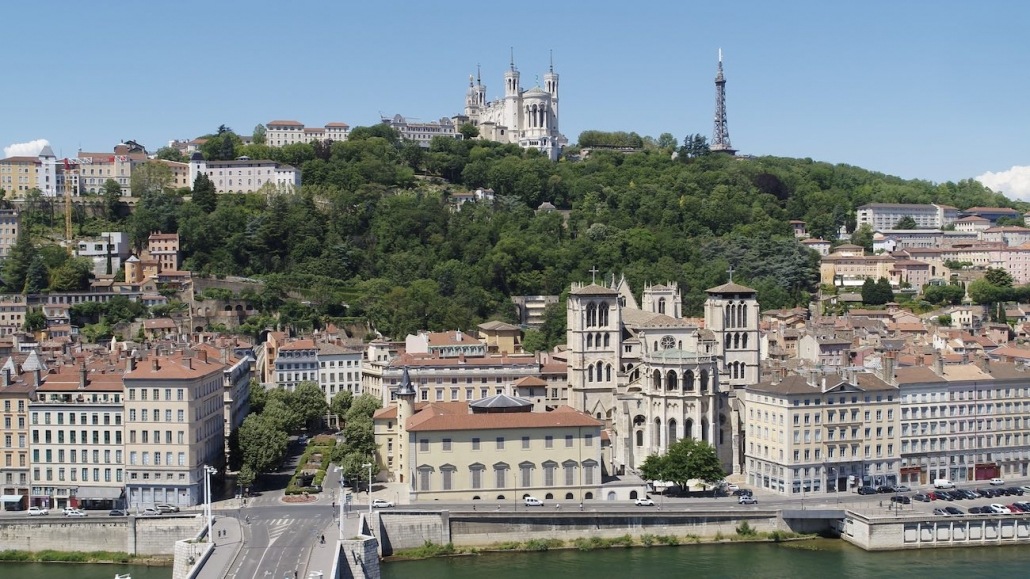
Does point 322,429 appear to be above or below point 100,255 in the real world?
below

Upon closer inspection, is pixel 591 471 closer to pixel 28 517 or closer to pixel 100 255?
pixel 28 517

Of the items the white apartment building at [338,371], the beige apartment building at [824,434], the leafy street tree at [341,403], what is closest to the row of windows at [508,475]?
the beige apartment building at [824,434]

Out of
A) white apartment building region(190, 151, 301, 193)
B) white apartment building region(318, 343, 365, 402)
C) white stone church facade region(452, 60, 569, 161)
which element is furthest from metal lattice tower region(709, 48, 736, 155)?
white apartment building region(318, 343, 365, 402)

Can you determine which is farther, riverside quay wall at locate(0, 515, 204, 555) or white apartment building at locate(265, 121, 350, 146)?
white apartment building at locate(265, 121, 350, 146)

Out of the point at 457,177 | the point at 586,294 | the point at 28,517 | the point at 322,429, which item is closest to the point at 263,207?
the point at 457,177

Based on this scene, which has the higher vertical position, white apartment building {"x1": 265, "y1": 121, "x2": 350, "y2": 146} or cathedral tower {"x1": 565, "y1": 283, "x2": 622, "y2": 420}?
white apartment building {"x1": 265, "y1": 121, "x2": 350, "y2": 146}

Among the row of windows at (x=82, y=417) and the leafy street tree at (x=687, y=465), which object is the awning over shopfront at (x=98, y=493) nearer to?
the row of windows at (x=82, y=417)

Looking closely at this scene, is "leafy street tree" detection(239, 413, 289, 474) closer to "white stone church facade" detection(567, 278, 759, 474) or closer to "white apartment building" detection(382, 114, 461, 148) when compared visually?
"white stone church facade" detection(567, 278, 759, 474)

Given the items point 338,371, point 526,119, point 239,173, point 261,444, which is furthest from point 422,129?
point 261,444

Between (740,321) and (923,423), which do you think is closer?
(923,423)
